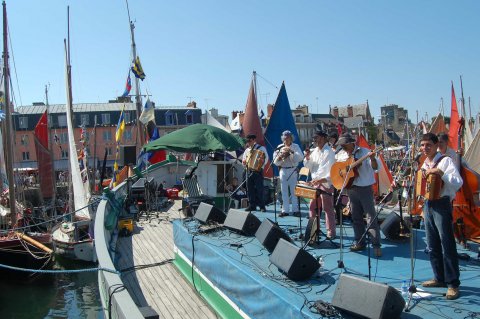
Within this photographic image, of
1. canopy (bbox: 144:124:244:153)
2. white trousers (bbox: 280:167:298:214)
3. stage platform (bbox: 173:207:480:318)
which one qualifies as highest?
canopy (bbox: 144:124:244:153)

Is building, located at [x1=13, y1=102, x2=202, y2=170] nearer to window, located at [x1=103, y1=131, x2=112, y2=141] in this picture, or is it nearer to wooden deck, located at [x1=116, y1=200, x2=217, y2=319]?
window, located at [x1=103, y1=131, x2=112, y2=141]

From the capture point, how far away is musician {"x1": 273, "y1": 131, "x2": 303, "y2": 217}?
26.7 feet

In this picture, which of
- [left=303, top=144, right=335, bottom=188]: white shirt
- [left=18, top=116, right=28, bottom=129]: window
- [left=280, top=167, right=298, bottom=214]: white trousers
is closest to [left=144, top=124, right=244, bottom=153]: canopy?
[left=280, top=167, right=298, bottom=214]: white trousers

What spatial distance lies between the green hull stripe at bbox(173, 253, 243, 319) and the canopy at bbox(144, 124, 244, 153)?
16.2 ft

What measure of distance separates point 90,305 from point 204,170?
5325mm

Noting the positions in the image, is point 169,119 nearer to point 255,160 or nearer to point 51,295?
point 51,295

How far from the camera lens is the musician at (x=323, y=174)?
6.69 meters

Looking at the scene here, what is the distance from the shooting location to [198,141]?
41.8 feet

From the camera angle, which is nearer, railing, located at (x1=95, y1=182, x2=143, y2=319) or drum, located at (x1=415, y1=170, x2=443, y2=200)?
railing, located at (x1=95, y1=182, x2=143, y2=319)

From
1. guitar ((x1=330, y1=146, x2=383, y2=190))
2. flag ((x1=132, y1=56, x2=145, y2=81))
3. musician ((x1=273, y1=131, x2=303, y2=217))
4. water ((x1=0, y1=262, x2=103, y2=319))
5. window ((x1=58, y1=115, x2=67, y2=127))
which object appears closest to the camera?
guitar ((x1=330, y1=146, x2=383, y2=190))

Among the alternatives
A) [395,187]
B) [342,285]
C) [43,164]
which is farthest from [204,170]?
[43,164]

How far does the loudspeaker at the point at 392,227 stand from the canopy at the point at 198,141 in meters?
6.69

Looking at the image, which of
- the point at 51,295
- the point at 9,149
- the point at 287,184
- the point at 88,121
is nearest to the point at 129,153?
the point at 51,295

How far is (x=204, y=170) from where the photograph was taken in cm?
1443
